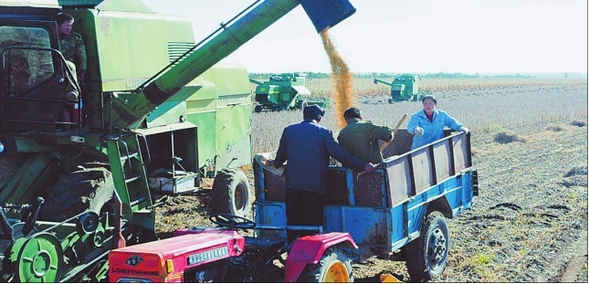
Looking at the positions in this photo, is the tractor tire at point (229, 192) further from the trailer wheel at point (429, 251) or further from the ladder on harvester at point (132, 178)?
the trailer wheel at point (429, 251)

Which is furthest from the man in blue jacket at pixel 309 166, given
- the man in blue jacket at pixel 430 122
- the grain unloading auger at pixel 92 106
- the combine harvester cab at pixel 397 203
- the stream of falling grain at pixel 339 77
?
the man in blue jacket at pixel 430 122

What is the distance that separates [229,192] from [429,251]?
11.9ft

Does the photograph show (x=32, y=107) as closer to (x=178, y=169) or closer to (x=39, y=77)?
(x=39, y=77)

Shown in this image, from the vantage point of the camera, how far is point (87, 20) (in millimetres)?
8156

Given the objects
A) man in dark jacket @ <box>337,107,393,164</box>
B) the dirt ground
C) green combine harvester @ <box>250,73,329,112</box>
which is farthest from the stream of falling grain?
green combine harvester @ <box>250,73,329,112</box>

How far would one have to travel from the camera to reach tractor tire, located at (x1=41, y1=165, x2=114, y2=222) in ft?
25.0

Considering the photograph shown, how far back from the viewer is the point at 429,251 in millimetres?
7668

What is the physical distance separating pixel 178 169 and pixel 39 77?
8.35 ft

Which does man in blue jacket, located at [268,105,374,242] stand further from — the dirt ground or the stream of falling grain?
the stream of falling grain

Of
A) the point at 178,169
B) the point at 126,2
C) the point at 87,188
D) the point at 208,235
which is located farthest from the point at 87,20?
the point at 208,235

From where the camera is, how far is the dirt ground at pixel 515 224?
7.98 meters

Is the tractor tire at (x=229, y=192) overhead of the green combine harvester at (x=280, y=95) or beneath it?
beneath

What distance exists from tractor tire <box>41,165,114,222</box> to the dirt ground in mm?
1760

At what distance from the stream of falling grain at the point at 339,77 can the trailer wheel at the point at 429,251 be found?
1873mm
